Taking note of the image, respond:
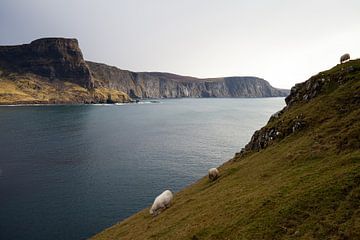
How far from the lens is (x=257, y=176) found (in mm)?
34562

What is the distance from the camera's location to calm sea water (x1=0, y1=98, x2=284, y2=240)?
53125 mm

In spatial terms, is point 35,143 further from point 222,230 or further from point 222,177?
point 222,230

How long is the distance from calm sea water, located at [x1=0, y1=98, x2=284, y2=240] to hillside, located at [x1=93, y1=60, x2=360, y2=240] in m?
16.4

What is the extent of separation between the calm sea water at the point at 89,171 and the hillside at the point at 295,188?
53.7 feet

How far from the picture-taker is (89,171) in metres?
80.2

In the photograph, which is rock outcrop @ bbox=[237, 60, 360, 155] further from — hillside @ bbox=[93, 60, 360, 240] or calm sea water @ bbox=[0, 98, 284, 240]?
calm sea water @ bbox=[0, 98, 284, 240]

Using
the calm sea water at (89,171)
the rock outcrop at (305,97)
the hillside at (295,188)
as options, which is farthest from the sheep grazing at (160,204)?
the rock outcrop at (305,97)

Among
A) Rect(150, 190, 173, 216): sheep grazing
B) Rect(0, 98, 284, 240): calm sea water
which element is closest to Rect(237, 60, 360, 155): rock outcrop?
Rect(150, 190, 173, 216): sheep grazing

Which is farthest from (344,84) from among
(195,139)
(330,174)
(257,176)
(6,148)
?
(6,148)

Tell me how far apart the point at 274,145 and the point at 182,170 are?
40.7 m

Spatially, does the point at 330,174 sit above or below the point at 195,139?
above

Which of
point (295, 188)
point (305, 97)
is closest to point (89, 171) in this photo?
point (305, 97)

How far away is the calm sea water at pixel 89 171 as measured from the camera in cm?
5312

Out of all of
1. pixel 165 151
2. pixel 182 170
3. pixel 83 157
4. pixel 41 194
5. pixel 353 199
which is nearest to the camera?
pixel 353 199
